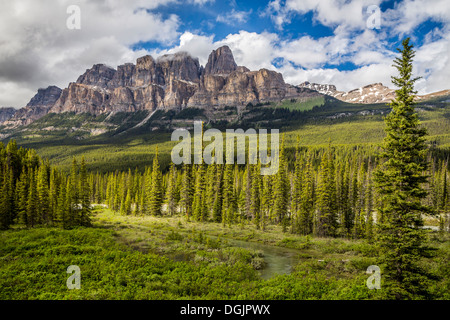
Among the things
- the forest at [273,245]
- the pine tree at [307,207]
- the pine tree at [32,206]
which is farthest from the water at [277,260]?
the pine tree at [32,206]

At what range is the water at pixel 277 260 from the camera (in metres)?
23.3

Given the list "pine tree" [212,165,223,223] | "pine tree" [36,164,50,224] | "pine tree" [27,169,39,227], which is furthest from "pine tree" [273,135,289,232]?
"pine tree" [27,169,39,227]

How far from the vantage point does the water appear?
76.6ft

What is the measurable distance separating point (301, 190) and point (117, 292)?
41.0 meters

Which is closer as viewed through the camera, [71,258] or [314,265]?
[71,258]

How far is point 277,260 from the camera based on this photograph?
28.4 metres

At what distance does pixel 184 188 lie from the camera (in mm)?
64125

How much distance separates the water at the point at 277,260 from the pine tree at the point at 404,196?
29.2 feet

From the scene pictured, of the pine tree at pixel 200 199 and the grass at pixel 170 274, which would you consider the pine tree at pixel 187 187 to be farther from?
the grass at pixel 170 274

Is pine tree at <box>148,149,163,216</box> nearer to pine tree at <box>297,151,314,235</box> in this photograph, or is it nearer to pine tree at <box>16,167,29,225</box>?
pine tree at <box>16,167,29,225</box>

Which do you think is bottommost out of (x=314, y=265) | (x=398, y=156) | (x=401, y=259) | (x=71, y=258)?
(x=314, y=265)
